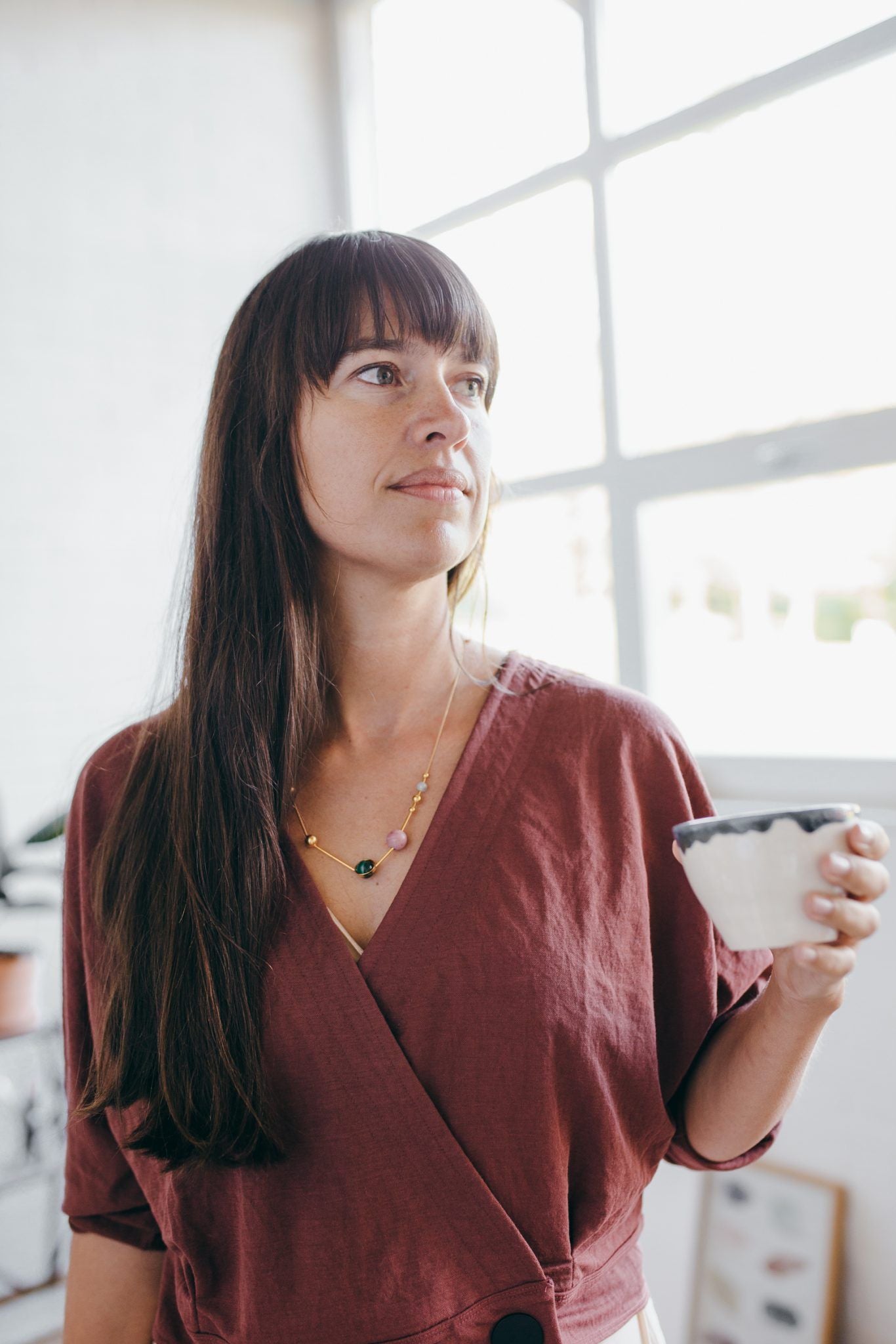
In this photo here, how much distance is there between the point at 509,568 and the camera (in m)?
2.54

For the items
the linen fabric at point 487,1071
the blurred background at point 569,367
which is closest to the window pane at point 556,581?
the blurred background at point 569,367

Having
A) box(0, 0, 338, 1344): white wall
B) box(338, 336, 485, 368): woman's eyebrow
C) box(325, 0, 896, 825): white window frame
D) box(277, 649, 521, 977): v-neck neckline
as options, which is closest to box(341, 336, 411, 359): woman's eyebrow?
box(338, 336, 485, 368): woman's eyebrow

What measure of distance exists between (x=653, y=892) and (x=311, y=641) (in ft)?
1.40


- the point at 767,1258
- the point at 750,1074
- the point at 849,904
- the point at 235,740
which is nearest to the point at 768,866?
the point at 849,904

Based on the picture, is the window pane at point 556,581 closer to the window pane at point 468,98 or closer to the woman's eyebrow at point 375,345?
the window pane at point 468,98

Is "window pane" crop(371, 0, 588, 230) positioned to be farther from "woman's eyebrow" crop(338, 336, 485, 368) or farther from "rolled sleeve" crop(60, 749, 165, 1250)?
"rolled sleeve" crop(60, 749, 165, 1250)

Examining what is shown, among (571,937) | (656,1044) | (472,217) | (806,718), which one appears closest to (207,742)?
(571,937)

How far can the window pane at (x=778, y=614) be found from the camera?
1.86 metres

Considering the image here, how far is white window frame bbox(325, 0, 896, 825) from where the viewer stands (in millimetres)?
1765

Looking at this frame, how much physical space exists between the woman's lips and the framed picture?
1.37 meters

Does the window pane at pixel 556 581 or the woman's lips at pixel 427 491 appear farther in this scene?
the window pane at pixel 556 581

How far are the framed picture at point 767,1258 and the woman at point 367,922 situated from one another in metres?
0.85

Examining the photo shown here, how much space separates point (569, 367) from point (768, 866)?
191 centimetres

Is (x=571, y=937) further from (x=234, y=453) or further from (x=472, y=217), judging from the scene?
(x=472, y=217)
